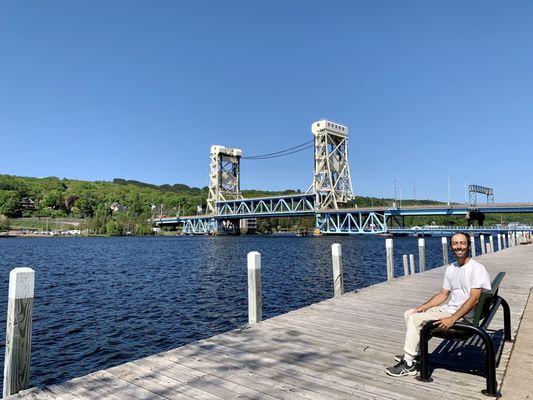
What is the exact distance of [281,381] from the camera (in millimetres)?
3348

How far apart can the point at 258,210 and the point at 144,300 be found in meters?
77.4

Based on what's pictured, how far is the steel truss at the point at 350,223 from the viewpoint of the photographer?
218 ft

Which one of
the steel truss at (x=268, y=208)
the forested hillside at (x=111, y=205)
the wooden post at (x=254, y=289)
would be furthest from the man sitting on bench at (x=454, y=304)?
the forested hillside at (x=111, y=205)

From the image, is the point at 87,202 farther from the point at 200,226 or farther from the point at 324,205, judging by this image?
the point at 324,205

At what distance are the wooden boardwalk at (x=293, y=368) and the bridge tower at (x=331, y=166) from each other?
69.7m

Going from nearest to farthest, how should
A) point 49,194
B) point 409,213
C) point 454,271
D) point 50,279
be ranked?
point 454,271 → point 50,279 → point 409,213 → point 49,194

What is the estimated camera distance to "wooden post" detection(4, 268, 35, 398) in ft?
10.8

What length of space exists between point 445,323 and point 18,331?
3.75m

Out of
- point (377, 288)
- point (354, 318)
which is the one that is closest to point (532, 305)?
point (377, 288)

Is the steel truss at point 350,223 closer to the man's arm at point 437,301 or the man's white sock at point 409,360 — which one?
the man's arm at point 437,301

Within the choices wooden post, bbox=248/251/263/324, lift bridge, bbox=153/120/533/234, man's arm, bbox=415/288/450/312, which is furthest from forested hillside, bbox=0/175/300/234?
man's arm, bbox=415/288/450/312

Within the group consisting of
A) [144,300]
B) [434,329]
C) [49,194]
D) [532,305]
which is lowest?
[144,300]

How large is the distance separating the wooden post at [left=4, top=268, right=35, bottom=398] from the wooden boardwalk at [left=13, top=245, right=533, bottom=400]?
255 mm

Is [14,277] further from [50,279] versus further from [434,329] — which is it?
[50,279]
